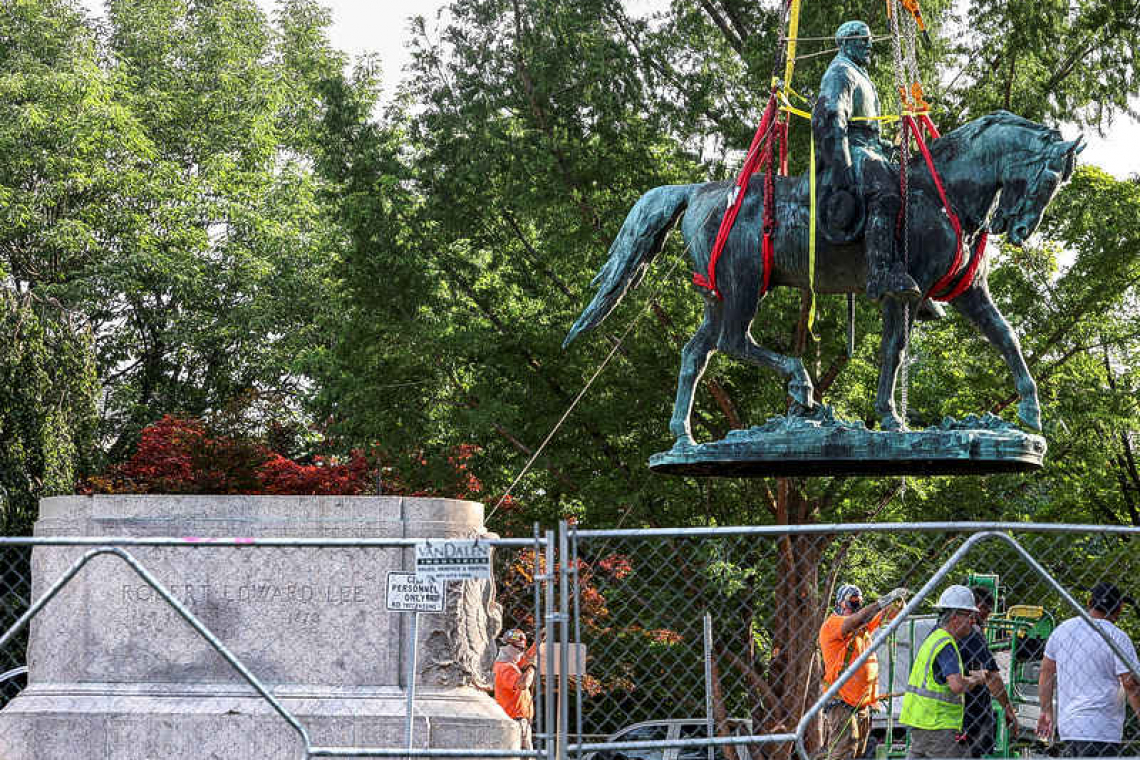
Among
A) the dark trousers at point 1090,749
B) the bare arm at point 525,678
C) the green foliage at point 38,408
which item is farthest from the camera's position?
the green foliage at point 38,408

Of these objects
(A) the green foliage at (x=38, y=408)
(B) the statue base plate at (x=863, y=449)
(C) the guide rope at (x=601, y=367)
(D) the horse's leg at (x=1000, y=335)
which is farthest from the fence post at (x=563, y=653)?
(A) the green foliage at (x=38, y=408)

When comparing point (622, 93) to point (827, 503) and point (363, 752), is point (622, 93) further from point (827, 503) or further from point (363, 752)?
point (363, 752)

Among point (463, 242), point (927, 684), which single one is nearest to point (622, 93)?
point (463, 242)

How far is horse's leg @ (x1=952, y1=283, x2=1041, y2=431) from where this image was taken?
9.83m

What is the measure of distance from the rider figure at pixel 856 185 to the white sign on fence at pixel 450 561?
12.3 feet

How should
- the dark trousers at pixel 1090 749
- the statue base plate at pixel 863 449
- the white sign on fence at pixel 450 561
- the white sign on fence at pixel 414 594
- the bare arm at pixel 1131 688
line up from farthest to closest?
1. the statue base plate at pixel 863 449
2. the dark trousers at pixel 1090 749
3. the bare arm at pixel 1131 688
4. the white sign on fence at pixel 414 594
5. the white sign on fence at pixel 450 561

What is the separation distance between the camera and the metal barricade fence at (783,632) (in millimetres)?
10422

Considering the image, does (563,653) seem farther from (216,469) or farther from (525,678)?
(216,469)

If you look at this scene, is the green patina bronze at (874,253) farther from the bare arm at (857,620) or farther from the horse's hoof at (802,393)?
the bare arm at (857,620)

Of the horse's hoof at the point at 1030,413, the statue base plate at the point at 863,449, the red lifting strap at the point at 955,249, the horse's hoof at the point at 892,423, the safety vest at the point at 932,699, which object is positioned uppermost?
the red lifting strap at the point at 955,249

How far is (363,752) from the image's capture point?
6629 mm

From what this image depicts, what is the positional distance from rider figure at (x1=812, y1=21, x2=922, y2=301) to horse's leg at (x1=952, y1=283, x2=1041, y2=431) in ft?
1.72

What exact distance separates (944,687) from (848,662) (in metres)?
1.98

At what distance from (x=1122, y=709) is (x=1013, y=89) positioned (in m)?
12.7
